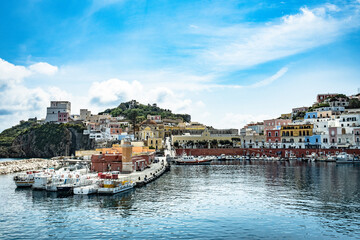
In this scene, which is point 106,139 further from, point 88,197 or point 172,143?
point 88,197

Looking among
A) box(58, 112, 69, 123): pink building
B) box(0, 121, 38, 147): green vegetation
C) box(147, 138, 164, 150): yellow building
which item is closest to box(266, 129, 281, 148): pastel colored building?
box(147, 138, 164, 150): yellow building

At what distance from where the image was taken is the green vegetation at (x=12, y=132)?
123037mm

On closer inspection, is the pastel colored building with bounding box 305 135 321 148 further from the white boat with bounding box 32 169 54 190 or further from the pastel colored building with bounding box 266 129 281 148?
the white boat with bounding box 32 169 54 190

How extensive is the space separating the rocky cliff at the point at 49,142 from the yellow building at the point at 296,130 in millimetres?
62718

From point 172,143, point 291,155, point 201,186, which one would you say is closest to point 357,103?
point 291,155

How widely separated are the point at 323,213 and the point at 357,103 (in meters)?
90.3

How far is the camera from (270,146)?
291 feet

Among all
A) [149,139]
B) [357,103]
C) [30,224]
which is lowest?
[30,224]

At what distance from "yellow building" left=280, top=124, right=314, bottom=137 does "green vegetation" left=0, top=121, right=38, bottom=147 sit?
9527 cm

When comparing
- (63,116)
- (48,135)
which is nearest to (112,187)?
(48,135)

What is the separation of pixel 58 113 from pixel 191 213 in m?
118

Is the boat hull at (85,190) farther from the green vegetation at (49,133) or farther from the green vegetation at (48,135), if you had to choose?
the green vegetation at (48,135)

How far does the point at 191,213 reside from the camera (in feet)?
82.9

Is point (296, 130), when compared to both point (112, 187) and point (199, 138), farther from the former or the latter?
point (112, 187)
